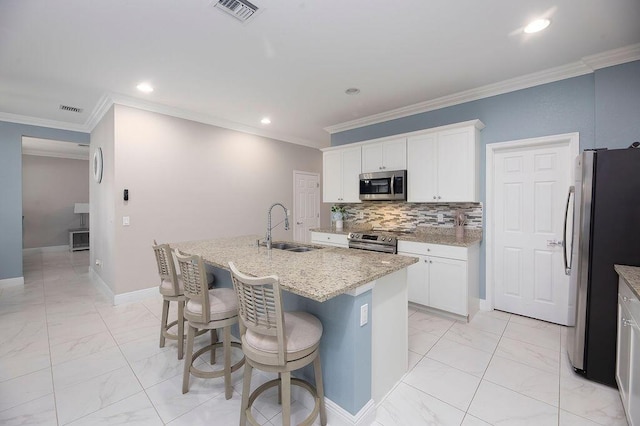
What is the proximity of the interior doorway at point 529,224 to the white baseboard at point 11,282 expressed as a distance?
7.02m

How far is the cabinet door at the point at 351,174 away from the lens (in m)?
4.46

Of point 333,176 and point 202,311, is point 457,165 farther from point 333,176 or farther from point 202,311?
point 202,311

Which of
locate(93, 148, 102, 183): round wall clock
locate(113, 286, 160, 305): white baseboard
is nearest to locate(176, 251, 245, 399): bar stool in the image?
locate(113, 286, 160, 305): white baseboard

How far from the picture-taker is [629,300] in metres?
1.69

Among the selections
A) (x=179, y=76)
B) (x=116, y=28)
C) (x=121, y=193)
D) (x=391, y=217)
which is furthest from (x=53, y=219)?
(x=391, y=217)

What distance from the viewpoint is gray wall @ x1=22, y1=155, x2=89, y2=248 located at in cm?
754

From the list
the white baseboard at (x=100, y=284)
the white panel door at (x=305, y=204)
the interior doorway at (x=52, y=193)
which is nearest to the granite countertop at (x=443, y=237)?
the white panel door at (x=305, y=204)

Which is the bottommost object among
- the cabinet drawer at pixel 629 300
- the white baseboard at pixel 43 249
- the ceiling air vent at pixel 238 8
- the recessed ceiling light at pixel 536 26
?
the white baseboard at pixel 43 249

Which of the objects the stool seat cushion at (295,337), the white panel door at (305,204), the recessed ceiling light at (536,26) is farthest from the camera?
the white panel door at (305,204)

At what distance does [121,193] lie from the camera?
147 inches

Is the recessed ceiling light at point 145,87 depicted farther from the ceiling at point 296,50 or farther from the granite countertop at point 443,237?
the granite countertop at point 443,237

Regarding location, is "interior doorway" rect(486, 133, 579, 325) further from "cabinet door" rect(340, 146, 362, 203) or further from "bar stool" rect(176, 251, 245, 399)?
"bar stool" rect(176, 251, 245, 399)

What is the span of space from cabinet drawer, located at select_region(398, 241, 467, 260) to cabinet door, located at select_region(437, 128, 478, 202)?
2.13 ft

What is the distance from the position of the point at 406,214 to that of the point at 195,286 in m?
3.17
